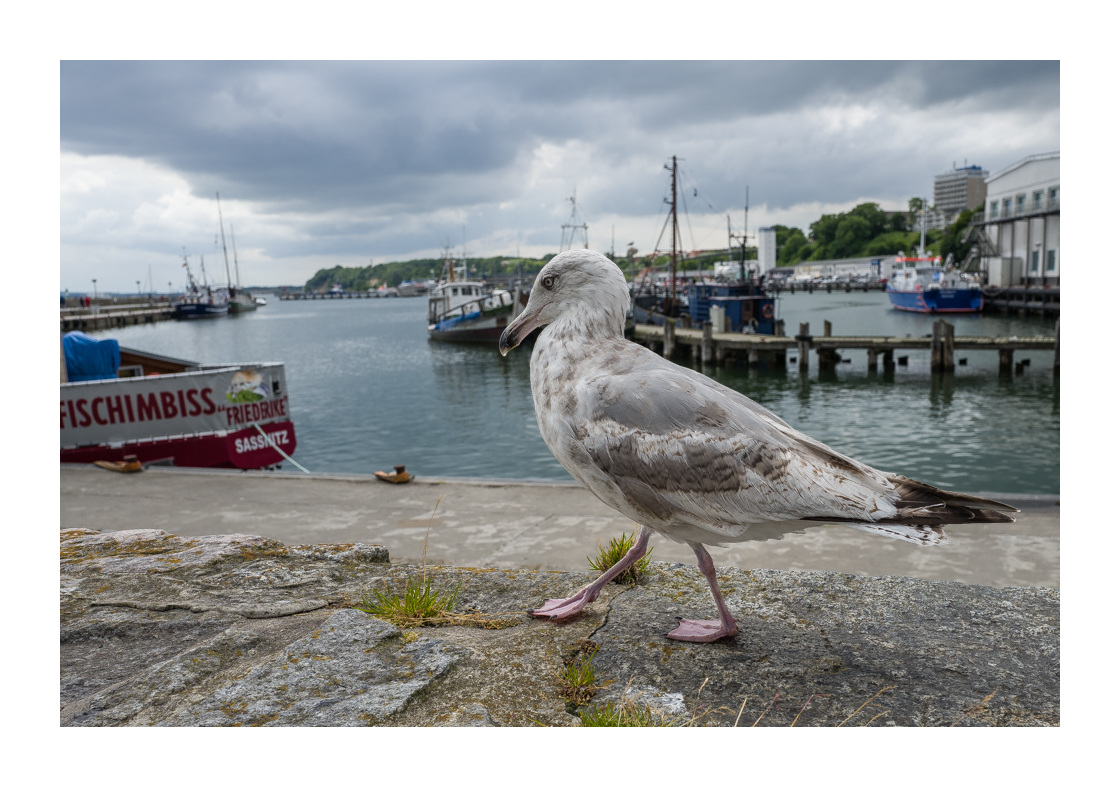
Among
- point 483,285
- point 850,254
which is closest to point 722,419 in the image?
point 483,285

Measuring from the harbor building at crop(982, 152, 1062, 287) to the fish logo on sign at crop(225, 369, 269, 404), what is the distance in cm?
6041

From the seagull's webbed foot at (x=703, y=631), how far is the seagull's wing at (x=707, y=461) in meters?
0.57

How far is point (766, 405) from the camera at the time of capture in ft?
97.9

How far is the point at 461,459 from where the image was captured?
21.0 metres

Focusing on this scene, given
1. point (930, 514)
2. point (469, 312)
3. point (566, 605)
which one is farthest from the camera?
point (469, 312)

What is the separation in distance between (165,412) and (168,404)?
0.15 meters

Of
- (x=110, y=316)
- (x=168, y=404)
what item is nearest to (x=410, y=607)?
(x=168, y=404)

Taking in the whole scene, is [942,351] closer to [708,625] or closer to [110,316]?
[708,625]

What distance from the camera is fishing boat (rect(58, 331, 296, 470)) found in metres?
12.0

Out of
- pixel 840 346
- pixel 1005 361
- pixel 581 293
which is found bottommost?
pixel 1005 361

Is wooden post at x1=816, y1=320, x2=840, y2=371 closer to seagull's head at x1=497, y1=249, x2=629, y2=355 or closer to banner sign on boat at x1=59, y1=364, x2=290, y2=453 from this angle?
banner sign on boat at x1=59, y1=364, x2=290, y2=453

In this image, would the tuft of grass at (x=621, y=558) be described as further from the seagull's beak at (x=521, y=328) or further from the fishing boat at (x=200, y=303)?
the fishing boat at (x=200, y=303)

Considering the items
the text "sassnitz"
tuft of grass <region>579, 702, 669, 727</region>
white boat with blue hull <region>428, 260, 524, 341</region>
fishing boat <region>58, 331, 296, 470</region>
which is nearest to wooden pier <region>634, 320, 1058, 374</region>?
white boat with blue hull <region>428, 260, 524, 341</region>

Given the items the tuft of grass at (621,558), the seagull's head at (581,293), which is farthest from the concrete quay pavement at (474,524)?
the seagull's head at (581,293)
